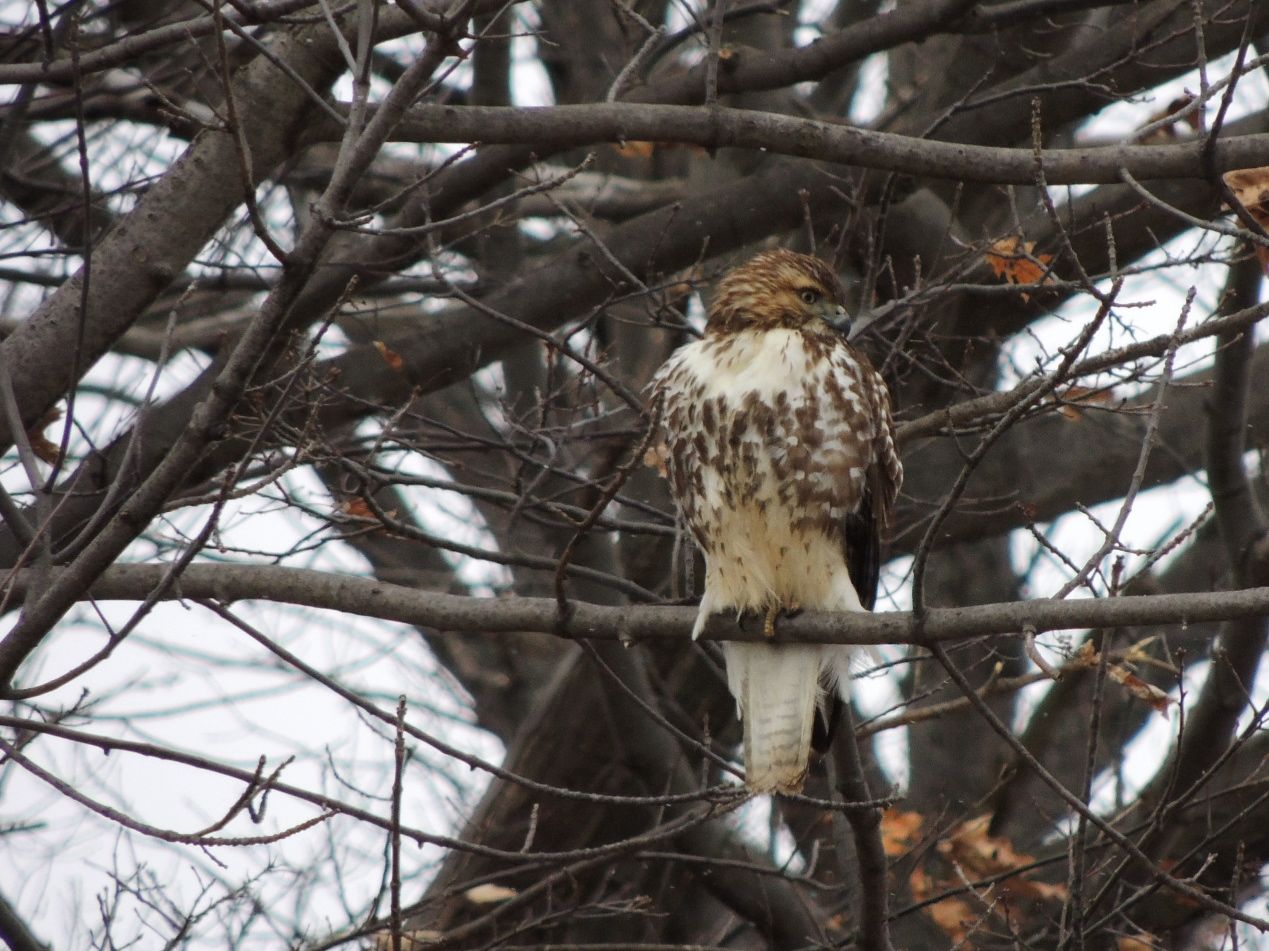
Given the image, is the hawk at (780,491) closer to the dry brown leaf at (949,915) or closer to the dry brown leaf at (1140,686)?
the dry brown leaf at (1140,686)

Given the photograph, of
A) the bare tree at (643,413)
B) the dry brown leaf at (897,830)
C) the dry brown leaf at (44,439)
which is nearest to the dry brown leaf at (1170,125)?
the bare tree at (643,413)

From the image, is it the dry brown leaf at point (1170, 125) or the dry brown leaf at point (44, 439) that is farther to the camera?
the dry brown leaf at point (44, 439)

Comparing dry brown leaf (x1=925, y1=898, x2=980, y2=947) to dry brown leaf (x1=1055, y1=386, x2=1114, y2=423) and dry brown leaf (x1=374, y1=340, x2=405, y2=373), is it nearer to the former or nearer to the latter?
dry brown leaf (x1=1055, y1=386, x2=1114, y2=423)

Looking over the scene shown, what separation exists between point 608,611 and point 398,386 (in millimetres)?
2539

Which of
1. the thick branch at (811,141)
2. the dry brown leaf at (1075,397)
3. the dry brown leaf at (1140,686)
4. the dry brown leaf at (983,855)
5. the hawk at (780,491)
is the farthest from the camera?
the dry brown leaf at (983,855)

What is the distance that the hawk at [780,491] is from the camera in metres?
4.31

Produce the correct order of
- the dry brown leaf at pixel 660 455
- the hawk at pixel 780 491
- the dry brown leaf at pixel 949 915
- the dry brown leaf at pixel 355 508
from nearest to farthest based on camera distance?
the hawk at pixel 780 491 → the dry brown leaf at pixel 660 455 → the dry brown leaf at pixel 355 508 → the dry brown leaf at pixel 949 915

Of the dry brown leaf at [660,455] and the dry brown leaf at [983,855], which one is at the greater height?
the dry brown leaf at [660,455]

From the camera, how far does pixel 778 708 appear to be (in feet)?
14.5

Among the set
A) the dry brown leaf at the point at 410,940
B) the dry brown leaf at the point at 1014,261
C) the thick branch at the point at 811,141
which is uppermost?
the dry brown leaf at the point at 1014,261

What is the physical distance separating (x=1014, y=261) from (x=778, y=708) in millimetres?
1743

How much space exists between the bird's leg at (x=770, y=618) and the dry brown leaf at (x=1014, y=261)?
1244mm

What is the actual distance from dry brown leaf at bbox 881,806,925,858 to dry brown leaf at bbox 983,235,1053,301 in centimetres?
223

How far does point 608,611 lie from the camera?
12.0 feet
